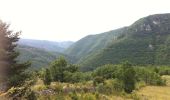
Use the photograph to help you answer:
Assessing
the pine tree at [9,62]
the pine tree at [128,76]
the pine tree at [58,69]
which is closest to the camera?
the pine tree at [9,62]

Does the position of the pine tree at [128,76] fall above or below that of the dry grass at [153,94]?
above

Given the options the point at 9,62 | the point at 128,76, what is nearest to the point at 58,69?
the point at 128,76

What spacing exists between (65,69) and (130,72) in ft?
67.4

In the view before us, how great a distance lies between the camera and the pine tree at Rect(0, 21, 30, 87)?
61.4ft

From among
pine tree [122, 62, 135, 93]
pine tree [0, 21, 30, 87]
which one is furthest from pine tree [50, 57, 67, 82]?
pine tree [0, 21, 30, 87]

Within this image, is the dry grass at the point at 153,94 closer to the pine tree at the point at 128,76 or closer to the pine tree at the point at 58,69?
the pine tree at the point at 128,76

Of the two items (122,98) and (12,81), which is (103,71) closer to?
(122,98)

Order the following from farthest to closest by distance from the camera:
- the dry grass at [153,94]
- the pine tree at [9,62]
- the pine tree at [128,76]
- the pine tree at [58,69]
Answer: the pine tree at [58,69]
the pine tree at [128,76]
the dry grass at [153,94]
the pine tree at [9,62]

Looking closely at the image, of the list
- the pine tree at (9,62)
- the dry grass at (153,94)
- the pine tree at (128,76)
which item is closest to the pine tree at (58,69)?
the dry grass at (153,94)

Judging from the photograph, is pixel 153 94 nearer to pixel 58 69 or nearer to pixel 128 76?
pixel 128 76

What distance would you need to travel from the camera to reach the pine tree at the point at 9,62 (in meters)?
18.7

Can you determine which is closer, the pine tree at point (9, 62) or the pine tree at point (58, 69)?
the pine tree at point (9, 62)

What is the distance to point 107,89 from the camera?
37531 millimetres

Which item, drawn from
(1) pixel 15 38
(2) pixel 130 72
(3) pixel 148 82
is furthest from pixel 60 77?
(1) pixel 15 38
